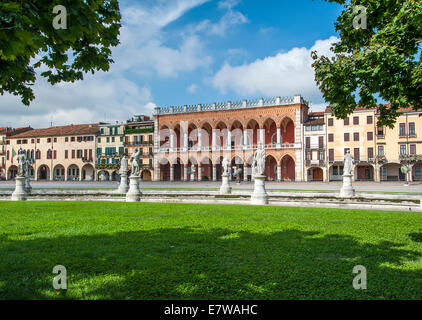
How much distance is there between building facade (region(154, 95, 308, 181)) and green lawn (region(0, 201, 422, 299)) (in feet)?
122

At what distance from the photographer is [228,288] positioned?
140 inches

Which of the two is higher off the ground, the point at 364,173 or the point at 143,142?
the point at 143,142

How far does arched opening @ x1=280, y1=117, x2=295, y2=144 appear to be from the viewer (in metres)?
46.0

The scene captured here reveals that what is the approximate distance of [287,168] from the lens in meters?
46.4

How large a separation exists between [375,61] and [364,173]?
4089cm

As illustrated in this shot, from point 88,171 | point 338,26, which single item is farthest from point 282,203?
point 88,171

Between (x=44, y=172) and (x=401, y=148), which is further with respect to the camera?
(x=44, y=172)

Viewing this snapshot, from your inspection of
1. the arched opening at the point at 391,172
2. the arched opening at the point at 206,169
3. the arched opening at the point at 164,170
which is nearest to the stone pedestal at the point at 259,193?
the arched opening at the point at 391,172

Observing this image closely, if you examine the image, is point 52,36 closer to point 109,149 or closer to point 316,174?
point 316,174

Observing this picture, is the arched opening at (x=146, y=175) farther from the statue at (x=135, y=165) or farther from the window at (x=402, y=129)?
the statue at (x=135, y=165)

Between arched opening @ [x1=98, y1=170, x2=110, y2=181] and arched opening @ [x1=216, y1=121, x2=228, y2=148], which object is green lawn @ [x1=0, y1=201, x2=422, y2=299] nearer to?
arched opening @ [x1=216, y1=121, x2=228, y2=148]

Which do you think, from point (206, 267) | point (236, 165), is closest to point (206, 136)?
point (236, 165)

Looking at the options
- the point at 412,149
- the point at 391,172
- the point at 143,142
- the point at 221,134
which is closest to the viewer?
the point at 412,149

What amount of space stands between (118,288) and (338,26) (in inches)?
258
